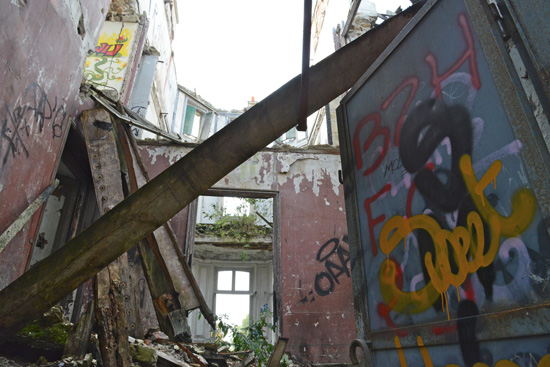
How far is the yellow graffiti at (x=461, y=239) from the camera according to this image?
1.15 m

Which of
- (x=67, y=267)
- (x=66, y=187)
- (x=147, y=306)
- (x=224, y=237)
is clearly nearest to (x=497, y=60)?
(x=67, y=267)

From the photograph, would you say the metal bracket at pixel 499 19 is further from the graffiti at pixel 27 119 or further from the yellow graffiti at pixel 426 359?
the graffiti at pixel 27 119

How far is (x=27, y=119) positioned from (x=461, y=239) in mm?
3985

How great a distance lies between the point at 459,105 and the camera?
56.4 inches

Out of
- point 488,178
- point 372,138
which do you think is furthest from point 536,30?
point 372,138

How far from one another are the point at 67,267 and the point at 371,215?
152 centimetres

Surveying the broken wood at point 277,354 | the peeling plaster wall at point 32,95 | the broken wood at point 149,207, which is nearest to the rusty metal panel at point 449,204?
the broken wood at point 149,207

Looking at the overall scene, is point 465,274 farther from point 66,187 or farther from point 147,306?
point 66,187

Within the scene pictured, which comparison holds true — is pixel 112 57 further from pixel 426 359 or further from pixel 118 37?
pixel 426 359

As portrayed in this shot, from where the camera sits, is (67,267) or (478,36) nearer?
(478,36)

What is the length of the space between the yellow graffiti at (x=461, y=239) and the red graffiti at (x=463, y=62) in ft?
1.03

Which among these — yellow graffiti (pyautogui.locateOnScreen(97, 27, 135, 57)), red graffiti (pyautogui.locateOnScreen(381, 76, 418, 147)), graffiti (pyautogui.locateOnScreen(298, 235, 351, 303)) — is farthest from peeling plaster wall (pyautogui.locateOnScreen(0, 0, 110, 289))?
graffiti (pyautogui.locateOnScreen(298, 235, 351, 303))

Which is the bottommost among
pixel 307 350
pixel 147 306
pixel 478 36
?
pixel 307 350

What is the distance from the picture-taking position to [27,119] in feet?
11.9
